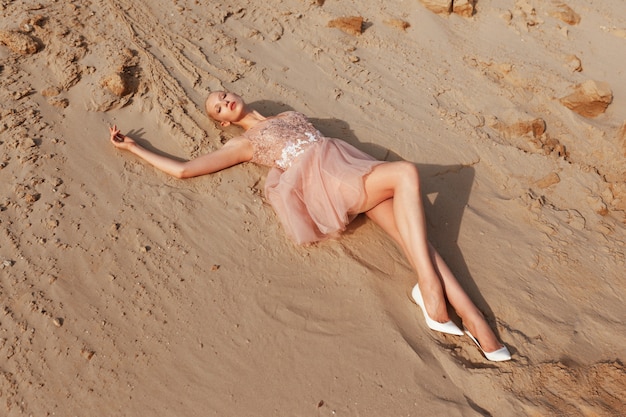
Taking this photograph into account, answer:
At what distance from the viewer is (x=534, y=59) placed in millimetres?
5363

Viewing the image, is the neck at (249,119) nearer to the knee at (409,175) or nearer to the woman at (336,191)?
the woman at (336,191)

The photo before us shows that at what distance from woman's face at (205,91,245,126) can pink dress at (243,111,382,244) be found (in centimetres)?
39

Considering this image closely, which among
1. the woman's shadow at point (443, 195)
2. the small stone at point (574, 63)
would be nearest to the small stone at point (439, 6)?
the small stone at point (574, 63)

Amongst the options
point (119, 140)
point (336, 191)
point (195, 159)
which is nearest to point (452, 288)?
point (336, 191)

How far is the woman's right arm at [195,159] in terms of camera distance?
3.60m

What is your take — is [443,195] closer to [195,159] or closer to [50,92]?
[195,159]

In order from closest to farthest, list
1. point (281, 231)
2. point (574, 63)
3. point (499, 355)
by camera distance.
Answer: point (499, 355) → point (281, 231) → point (574, 63)

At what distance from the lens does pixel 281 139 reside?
3600 mm

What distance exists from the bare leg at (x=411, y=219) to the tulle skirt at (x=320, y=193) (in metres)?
0.11

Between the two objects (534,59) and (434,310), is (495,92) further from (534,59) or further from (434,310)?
(434,310)

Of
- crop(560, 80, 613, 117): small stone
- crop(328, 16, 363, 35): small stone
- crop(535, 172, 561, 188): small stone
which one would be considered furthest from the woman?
crop(560, 80, 613, 117): small stone

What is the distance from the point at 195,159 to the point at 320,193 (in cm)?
109

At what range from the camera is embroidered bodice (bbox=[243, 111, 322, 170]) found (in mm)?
3557

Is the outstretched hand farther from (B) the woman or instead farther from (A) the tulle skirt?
(A) the tulle skirt
